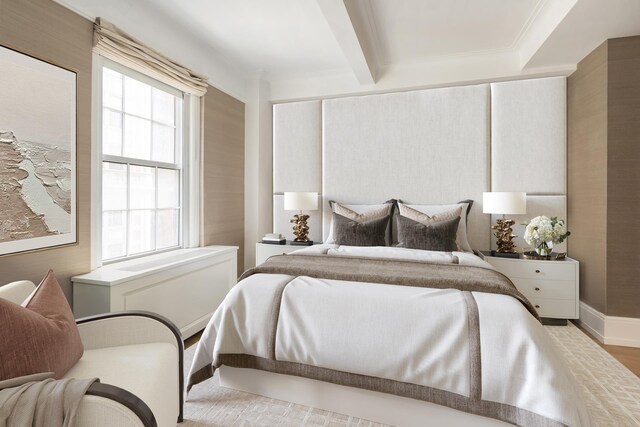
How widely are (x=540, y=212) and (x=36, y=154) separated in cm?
421

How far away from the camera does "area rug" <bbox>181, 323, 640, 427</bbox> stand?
65.5 inches

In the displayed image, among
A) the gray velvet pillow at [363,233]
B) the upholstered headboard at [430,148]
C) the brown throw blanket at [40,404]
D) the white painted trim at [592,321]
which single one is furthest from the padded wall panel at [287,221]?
the brown throw blanket at [40,404]

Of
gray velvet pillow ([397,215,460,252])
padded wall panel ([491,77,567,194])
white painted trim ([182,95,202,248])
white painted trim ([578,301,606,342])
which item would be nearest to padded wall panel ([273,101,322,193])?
white painted trim ([182,95,202,248])

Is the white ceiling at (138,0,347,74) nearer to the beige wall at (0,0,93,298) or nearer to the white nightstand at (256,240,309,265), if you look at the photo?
the beige wall at (0,0,93,298)

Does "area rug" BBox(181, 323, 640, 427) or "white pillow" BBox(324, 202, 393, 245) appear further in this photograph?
"white pillow" BBox(324, 202, 393, 245)

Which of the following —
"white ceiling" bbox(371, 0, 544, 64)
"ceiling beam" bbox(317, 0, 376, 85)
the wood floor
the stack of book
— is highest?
"white ceiling" bbox(371, 0, 544, 64)

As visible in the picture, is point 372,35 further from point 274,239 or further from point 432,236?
point 274,239

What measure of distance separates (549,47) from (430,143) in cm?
130

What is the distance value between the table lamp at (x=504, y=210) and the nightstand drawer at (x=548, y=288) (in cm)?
27

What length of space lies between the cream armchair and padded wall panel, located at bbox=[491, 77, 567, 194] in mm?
3381

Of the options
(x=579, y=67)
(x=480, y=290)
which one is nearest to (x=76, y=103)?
(x=480, y=290)

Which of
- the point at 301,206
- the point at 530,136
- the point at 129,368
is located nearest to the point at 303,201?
the point at 301,206

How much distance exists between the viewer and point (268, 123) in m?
4.23

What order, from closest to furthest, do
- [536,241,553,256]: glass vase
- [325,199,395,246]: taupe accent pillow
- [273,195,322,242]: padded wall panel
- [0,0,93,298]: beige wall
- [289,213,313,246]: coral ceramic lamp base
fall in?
[0,0,93,298]: beige wall
[536,241,553,256]: glass vase
[325,199,395,246]: taupe accent pillow
[289,213,313,246]: coral ceramic lamp base
[273,195,322,242]: padded wall panel
